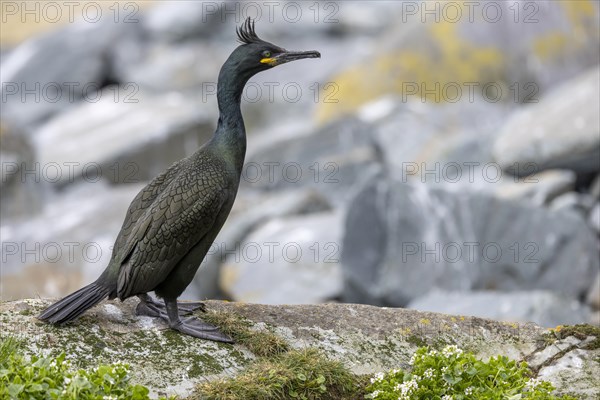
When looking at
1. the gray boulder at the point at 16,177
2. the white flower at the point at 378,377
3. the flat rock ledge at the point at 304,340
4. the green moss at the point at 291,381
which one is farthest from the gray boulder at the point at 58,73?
the white flower at the point at 378,377

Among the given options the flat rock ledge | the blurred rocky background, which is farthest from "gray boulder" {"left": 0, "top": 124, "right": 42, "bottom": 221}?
the flat rock ledge

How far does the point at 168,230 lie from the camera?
7.79 meters

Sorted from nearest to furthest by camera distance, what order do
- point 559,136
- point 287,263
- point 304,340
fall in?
point 304,340 < point 287,263 < point 559,136

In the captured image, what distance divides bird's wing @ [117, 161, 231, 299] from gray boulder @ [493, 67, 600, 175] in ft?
40.5

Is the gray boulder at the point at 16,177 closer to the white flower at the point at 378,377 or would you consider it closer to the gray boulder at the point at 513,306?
the gray boulder at the point at 513,306

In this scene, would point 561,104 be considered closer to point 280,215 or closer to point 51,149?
point 280,215

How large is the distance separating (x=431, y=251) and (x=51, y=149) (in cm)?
1177

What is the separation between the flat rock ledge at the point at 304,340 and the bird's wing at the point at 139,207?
0.50 metres

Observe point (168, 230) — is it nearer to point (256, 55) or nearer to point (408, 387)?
point (256, 55)

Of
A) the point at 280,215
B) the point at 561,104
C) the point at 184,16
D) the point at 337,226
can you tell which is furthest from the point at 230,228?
the point at 184,16

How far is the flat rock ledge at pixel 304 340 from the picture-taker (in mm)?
7270

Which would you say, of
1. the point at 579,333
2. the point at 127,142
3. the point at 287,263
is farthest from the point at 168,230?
the point at 127,142

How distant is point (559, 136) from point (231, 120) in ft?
39.8

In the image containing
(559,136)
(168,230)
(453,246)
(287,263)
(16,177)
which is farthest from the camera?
(16,177)
